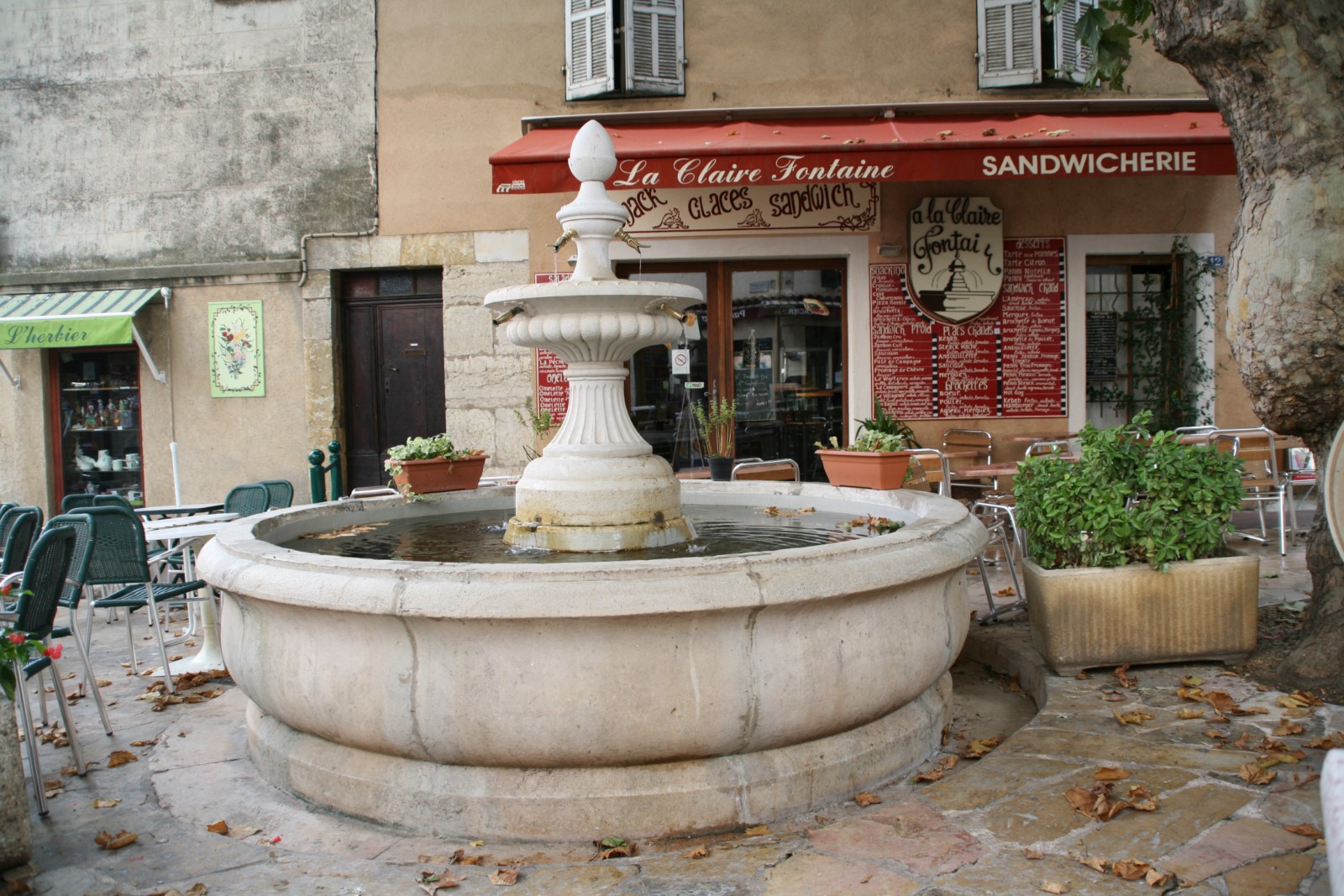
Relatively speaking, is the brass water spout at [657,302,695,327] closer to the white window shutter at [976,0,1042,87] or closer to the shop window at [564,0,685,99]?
the shop window at [564,0,685,99]

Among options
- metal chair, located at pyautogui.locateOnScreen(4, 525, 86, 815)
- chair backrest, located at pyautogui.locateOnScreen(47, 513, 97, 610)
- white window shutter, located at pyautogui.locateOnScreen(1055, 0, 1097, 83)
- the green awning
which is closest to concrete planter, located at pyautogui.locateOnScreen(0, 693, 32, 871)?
metal chair, located at pyautogui.locateOnScreen(4, 525, 86, 815)

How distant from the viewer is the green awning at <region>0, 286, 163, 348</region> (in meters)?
9.41

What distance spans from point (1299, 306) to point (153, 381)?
9.57 meters

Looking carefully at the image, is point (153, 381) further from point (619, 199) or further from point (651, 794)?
point (651, 794)

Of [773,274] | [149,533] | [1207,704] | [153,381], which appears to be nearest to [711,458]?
[773,274]

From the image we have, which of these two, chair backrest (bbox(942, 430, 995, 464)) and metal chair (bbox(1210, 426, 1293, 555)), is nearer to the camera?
metal chair (bbox(1210, 426, 1293, 555))

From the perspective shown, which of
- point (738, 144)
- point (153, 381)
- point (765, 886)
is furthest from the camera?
point (153, 381)

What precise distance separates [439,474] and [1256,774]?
391cm

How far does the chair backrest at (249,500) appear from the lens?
6801 millimetres

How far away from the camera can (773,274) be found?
30.9 feet

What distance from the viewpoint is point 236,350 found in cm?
987

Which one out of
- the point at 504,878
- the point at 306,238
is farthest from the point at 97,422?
the point at 504,878

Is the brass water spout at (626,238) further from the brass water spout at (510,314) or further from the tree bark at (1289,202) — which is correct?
the tree bark at (1289,202)

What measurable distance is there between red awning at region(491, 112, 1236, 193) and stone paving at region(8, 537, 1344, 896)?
4.81 meters
